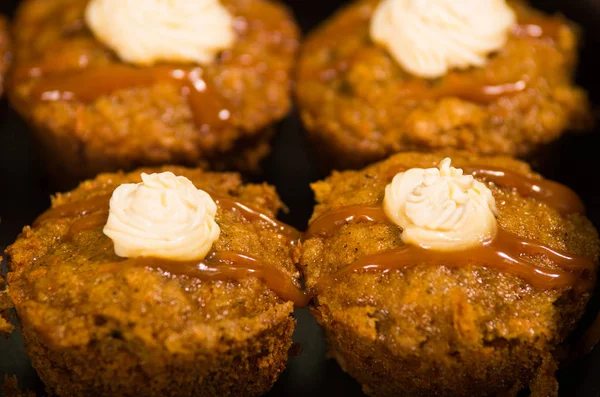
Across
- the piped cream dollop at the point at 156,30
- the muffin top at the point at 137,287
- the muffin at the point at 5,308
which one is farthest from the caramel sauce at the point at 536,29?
the muffin at the point at 5,308

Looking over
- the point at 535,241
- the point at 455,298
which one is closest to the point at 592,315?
the point at 535,241

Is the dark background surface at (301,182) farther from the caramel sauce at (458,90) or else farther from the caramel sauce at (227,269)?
the caramel sauce at (227,269)

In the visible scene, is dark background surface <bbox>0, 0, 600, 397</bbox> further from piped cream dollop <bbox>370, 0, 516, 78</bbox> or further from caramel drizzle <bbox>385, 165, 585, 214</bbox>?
piped cream dollop <bbox>370, 0, 516, 78</bbox>

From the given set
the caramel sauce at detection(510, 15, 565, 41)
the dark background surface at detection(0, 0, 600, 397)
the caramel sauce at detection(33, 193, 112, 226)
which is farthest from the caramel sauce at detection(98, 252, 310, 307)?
the caramel sauce at detection(510, 15, 565, 41)

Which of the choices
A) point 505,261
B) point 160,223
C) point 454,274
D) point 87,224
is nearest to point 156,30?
point 87,224

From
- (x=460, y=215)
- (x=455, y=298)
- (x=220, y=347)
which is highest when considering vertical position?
(x=460, y=215)

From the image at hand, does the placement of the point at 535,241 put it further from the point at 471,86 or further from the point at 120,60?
the point at 120,60
